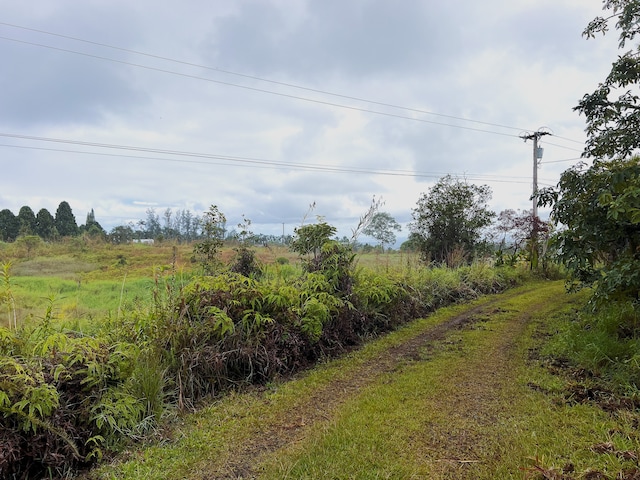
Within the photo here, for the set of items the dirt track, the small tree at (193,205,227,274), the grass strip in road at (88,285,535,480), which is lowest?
the grass strip in road at (88,285,535,480)

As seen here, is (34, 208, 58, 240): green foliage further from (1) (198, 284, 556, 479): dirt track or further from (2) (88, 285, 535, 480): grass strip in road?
(1) (198, 284, 556, 479): dirt track

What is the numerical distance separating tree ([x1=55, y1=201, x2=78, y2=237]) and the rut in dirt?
17125 mm

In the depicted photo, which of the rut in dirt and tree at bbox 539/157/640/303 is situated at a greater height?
tree at bbox 539/157/640/303

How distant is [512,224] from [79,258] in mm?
15184

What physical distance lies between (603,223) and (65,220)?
20475mm

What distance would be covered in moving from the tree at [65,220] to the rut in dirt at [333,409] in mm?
17125

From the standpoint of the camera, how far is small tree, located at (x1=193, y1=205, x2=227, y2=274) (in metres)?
6.22

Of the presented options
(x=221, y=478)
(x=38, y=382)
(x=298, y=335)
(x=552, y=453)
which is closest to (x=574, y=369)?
(x=552, y=453)

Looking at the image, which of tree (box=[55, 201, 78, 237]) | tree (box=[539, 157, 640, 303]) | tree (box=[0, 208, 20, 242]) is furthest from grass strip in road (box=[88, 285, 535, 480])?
tree (box=[55, 201, 78, 237])

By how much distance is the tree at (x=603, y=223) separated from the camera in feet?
10.8

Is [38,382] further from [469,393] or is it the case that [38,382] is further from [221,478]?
[469,393]

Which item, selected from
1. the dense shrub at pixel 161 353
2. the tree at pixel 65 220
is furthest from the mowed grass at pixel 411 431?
the tree at pixel 65 220

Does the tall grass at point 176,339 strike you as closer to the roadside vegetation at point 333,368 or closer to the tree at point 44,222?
the roadside vegetation at point 333,368

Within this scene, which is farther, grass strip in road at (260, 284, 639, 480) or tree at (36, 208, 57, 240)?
tree at (36, 208, 57, 240)
